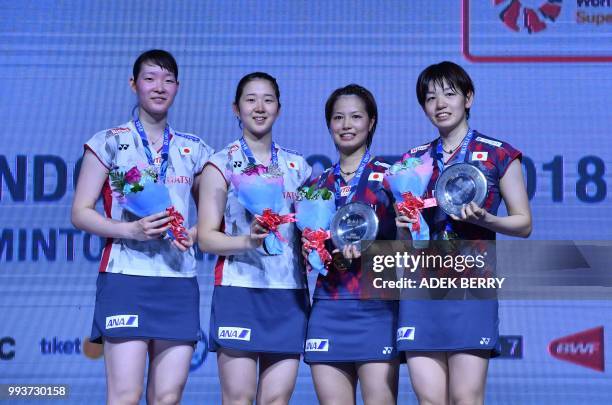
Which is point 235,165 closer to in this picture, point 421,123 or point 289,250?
point 289,250

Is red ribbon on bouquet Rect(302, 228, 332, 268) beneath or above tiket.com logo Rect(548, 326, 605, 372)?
above

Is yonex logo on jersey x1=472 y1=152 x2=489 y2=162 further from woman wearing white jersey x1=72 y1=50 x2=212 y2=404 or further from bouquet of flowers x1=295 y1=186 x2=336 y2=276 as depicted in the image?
woman wearing white jersey x1=72 y1=50 x2=212 y2=404

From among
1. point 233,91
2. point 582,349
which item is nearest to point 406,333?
point 582,349

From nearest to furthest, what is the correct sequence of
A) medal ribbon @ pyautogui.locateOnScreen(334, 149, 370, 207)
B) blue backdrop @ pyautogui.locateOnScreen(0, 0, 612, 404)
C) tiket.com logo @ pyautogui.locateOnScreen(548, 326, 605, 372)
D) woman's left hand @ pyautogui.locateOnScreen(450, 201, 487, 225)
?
woman's left hand @ pyautogui.locateOnScreen(450, 201, 487, 225)
medal ribbon @ pyautogui.locateOnScreen(334, 149, 370, 207)
tiket.com logo @ pyautogui.locateOnScreen(548, 326, 605, 372)
blue backdrop @ pyautogui.locateOnScreen(0, 0, 612, 404)

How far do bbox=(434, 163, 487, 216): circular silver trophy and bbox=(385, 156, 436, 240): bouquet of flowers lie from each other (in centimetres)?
8

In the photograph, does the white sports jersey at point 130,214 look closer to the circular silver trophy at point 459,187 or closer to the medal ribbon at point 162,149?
the medal ribbon at point 162,149

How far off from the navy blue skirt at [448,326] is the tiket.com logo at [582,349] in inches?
65.2

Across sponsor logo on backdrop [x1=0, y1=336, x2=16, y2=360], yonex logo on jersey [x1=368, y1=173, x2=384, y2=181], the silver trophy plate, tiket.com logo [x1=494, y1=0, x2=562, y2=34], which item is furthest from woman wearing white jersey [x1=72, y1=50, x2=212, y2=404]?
tiket.com logo [x1=494, y1=0, x2=562, y2=34]

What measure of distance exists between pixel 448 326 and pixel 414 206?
0.43m

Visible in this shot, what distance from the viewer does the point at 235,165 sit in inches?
143

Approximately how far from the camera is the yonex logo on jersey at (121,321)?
138 inches

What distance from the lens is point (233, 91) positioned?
509 centimetres

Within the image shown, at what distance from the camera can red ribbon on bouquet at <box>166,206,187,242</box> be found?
3475 millimetres

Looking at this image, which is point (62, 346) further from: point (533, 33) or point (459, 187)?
point (533, 33)
